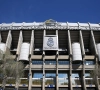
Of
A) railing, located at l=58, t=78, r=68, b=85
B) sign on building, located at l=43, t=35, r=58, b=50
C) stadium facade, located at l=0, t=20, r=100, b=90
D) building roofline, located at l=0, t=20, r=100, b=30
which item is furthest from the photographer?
building roofline, located at l=0, t=20, r=100, b=30

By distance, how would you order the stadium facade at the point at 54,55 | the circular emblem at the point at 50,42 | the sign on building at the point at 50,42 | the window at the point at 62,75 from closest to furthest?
1. the stadium facade at the point at 54,55
2. the window at the point at 62,75
3. the sign on building at the point at 50,42
4. the circular emblem at the point at 50,42

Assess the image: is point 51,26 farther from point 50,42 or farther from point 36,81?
point 36,81

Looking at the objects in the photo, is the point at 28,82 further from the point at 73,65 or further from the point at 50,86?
the point at 73,65

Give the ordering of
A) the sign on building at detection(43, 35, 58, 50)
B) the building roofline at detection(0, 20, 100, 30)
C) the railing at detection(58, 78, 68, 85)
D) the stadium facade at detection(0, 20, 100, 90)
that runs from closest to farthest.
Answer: the stadium facade at detection(0, 20, 100, 90) < the railing at detection(58, 78, 68, 85) < the sign on building at detection(43, 35, 58, 50) < the building roofline at detection(0, 20, 100, 30)

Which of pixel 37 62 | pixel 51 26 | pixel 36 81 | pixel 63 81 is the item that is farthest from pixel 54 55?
pixel 51 26

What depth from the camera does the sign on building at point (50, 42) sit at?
49281 millimetres

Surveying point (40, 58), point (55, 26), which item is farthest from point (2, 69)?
point (55, 26)

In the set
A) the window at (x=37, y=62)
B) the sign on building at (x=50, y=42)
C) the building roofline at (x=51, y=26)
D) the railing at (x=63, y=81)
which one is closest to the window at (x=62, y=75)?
→ the railing at (x=63, y=81)

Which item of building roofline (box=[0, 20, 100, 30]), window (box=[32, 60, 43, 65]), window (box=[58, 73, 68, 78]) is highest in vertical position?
building roofline (box=[0, 20, 100, 30])

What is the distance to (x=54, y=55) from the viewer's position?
4847cm

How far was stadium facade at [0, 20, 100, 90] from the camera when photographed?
147ft

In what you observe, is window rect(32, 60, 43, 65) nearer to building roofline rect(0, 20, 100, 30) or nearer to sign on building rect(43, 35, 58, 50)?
sign on building rect(43, 35, 58, 50)

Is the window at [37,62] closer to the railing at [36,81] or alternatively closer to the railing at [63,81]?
the railing at [36,81]

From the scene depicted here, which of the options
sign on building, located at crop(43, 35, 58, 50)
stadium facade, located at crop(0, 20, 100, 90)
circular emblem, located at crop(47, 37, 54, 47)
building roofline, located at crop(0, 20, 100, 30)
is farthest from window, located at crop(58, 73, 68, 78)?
building roofline, located at crop(0, 20, 100, 30)
